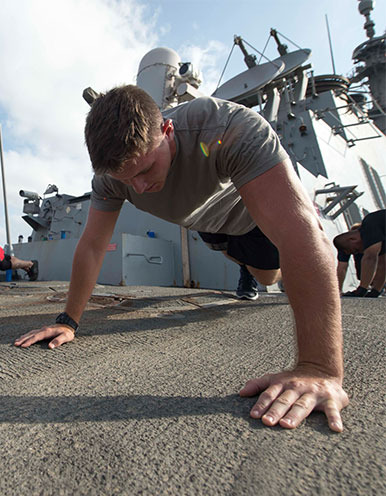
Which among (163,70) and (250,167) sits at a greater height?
(163,70)

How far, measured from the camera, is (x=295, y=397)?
63cm

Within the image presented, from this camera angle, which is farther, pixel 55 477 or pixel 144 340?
pixel 144 340

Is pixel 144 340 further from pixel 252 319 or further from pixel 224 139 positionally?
pixel 224 139

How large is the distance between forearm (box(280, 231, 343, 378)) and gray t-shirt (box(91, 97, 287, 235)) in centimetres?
30

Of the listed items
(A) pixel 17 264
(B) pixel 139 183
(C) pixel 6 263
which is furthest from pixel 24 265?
(B) pixel 139 183

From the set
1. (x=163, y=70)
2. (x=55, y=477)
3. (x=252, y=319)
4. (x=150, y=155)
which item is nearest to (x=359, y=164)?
(x=163, y=70)

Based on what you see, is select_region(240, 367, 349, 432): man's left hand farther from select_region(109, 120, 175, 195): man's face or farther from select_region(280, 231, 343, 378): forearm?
select_region(109, 120, 175, 195): man's face

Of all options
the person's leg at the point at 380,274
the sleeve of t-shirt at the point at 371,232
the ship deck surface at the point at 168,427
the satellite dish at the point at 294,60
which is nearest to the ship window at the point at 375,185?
the satellite dish at the point at 294,60

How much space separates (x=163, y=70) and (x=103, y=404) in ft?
23.5

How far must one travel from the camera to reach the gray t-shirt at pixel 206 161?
99cm

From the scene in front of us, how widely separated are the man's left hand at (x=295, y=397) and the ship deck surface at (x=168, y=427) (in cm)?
2

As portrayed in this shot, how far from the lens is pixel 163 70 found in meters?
6.54

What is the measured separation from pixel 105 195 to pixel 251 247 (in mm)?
1092

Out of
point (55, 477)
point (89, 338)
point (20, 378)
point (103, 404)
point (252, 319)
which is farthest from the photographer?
point (252, 319)
